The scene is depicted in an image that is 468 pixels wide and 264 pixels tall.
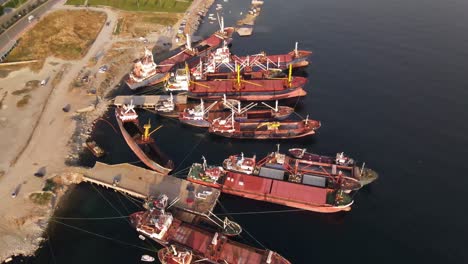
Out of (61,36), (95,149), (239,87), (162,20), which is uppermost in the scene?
(162,20)

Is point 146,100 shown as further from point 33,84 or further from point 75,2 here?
point 75,2

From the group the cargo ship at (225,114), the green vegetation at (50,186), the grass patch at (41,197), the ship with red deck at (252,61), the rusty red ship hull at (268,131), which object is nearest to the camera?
the grass patch at (41,197)

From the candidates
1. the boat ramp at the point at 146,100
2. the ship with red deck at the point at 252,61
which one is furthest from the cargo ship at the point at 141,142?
the ship with red deck at the point at 252,61

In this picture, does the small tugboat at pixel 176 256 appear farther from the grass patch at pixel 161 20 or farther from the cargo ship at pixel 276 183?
the grass patch at pixel 161 20

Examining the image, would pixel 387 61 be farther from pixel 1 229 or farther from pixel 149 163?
pixel 1 229

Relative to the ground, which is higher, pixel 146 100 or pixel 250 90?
pixel 250 90

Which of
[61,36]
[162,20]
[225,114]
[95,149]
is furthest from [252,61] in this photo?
[61,36]
